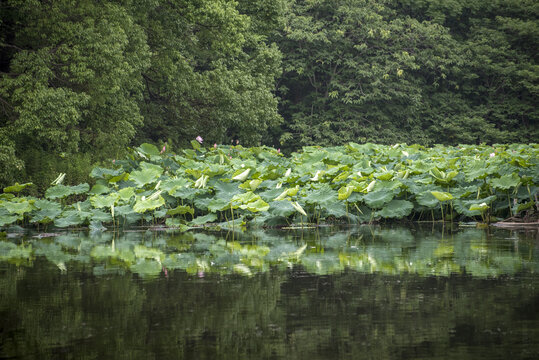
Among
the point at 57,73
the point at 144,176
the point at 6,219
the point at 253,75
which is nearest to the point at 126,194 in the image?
the point at 144,176

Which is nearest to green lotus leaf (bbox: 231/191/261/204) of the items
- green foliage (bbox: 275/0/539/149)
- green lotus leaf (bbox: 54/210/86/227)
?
green lotus leaf (bbox: 54/210/86/227)

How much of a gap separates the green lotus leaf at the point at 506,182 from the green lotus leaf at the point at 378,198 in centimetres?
109

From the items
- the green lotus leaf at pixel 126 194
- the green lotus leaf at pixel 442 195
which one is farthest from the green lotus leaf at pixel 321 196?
the green lotus leaf at pixel 126 194

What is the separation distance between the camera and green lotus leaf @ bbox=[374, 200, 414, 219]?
24.4 feet

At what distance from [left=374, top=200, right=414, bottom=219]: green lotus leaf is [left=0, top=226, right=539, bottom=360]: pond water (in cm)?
159

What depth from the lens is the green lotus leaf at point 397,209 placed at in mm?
7441

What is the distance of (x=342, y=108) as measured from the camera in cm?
3450

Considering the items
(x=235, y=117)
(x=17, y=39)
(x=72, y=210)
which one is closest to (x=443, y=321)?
(x=72, y=210)

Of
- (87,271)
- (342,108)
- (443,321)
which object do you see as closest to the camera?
(443,321)

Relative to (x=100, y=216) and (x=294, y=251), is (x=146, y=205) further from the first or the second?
(x=294, y=251)

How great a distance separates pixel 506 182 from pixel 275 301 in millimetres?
4631

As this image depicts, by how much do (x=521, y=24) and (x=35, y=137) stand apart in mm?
28289

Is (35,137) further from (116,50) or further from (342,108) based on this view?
(342,108)

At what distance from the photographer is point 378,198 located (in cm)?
745
